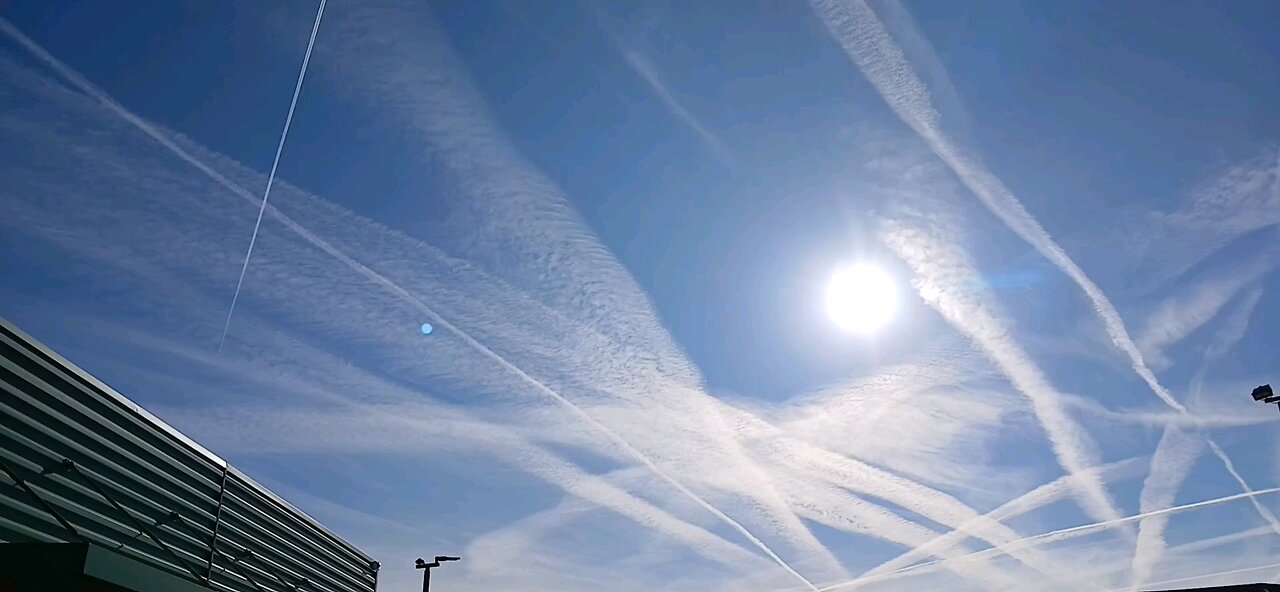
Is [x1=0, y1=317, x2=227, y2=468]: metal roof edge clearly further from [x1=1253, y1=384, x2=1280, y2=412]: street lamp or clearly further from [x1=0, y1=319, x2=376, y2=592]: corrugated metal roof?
[x1=1253, y1=384, x2=1280, y2=412]: street lamp

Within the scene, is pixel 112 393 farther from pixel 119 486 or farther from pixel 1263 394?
pixel 1263 394

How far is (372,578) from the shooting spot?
1945cm

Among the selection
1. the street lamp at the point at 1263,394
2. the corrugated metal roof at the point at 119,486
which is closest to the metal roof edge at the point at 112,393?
the corrugated metal roof at the point at 119,486

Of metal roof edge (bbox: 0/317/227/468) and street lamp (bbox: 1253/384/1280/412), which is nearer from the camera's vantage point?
metal roof edge (bbox: 0/317/227/468)

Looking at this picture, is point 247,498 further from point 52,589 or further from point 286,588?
point 52,589

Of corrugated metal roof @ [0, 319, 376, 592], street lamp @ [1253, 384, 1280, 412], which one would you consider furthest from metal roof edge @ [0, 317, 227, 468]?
street lamp @ [1253, 384, 1280, 412]

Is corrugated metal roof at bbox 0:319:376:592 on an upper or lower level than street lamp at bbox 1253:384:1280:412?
lower

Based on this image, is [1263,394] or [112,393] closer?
[112,393]

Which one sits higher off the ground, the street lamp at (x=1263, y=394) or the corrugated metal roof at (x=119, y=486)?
the street lamp at (x=1263, y=394)

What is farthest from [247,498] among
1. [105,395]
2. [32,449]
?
[32,449]

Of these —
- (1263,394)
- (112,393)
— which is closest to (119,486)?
(112,393)

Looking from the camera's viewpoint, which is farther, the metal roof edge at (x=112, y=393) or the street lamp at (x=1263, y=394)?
the street lamp at (x=1263, y=394)

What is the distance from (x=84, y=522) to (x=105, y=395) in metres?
1.39

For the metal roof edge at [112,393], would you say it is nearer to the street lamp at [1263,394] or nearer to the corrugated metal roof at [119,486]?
the corrugated metal roof at [119,486]
